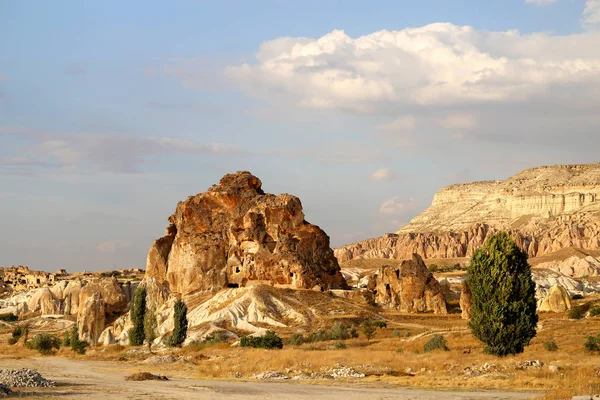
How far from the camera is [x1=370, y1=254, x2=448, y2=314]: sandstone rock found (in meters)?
83.1

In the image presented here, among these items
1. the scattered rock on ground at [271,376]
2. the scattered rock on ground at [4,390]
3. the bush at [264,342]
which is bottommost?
the scattered rock on ground at [271,376]

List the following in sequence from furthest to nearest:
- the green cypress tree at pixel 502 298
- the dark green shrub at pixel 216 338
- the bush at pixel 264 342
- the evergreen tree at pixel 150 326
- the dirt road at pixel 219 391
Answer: the evergreen tree at pixel 150 326
the dark green shrub at pixel 216 338
the bush at pixel 264 342
the green cypress tree at pixel 502 298
the dirt road at pixel 219 391

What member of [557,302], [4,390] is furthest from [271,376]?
[557,302]

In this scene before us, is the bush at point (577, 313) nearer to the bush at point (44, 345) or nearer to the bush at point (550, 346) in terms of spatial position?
the bush at point (550, 346)

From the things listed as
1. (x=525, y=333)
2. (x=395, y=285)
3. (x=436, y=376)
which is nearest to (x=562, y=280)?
(x=395, y=285)

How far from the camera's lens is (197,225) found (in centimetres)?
9225

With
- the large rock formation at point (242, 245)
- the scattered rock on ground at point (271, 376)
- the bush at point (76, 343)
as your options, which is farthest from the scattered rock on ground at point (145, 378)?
the large rock formation at point (242, 245)

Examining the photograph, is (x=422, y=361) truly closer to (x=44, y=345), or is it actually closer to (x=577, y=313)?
(x=44, y=345)

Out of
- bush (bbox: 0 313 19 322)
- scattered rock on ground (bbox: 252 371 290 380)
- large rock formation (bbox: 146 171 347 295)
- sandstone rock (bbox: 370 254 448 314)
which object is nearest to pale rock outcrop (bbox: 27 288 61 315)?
bush (bbox: 0 313 19 322)

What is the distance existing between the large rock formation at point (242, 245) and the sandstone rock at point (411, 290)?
585 cm

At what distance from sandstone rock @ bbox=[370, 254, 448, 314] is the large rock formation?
5.85 metres

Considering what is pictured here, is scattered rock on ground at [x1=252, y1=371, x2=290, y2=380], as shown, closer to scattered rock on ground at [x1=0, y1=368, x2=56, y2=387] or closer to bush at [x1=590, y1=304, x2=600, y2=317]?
scattered rock on ground at [x1=0, y1=368, x2=56, y2=387]

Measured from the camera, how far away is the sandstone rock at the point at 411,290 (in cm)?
8306

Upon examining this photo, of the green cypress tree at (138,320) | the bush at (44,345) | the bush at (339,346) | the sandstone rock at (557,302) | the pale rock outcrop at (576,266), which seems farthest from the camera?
the pale rock outcrop at (576,266)
